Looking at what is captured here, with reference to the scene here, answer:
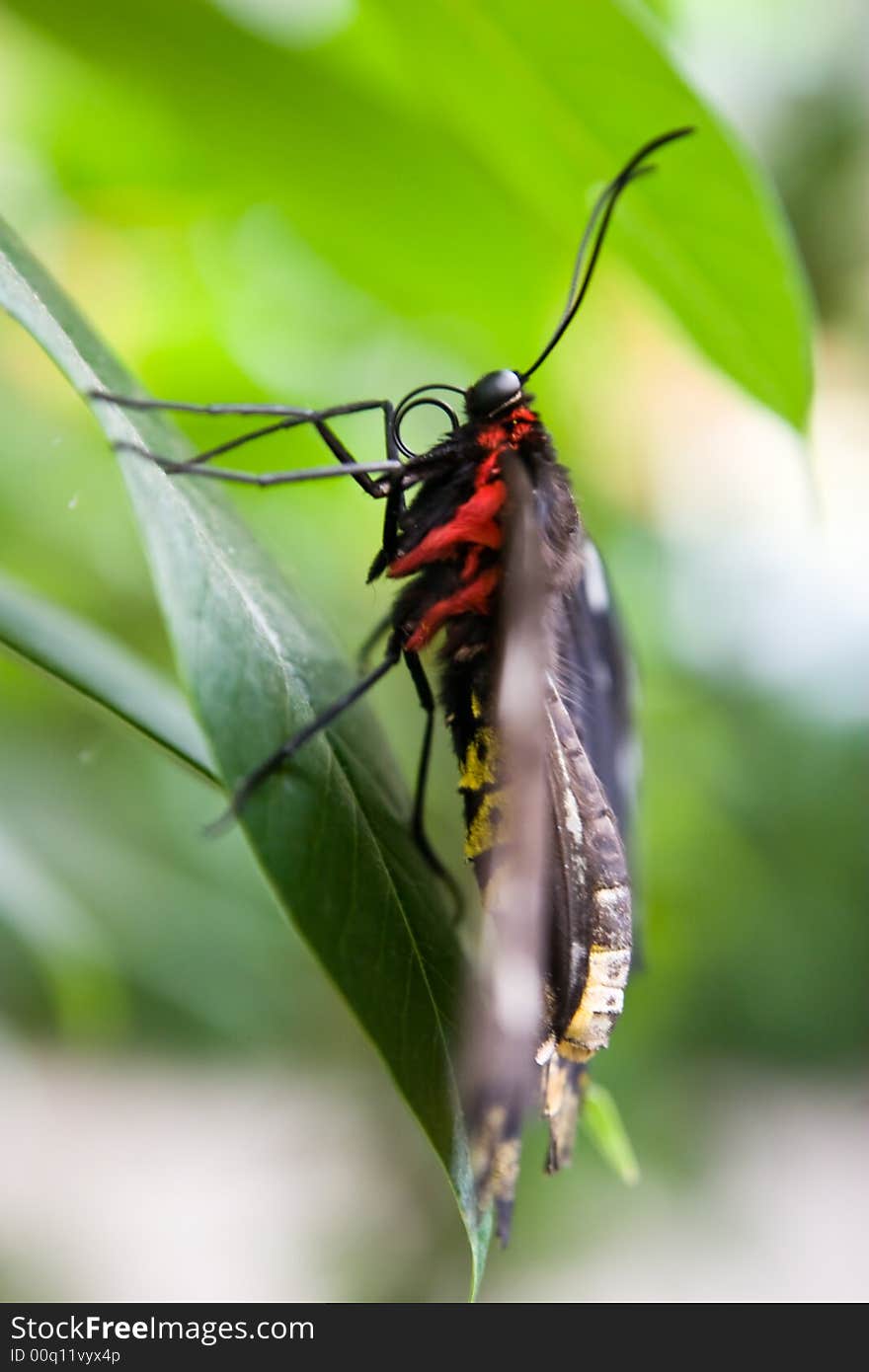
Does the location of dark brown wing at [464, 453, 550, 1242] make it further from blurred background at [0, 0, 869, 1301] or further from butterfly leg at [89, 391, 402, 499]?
blurred background at [0, 0, 869, 1301]

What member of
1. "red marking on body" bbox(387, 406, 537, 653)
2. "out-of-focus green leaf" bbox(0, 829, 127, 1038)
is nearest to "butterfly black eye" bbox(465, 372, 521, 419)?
"red marking on body" bbox(387, 406, 537, 653)

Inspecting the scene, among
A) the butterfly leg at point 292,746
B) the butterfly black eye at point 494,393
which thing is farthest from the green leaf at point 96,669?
the butterfly black eye at point 494,393

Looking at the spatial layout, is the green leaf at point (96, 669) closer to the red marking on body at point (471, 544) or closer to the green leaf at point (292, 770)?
the green leaf at point (292, 770)

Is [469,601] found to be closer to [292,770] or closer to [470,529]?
[470,529]

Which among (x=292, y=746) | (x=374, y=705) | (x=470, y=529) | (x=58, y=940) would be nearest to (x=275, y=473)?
(x=470, y=529)

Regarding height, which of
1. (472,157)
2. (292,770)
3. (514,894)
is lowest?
(514,894)

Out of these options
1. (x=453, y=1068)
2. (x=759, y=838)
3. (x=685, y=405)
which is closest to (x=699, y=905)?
(x=759, y=838)
